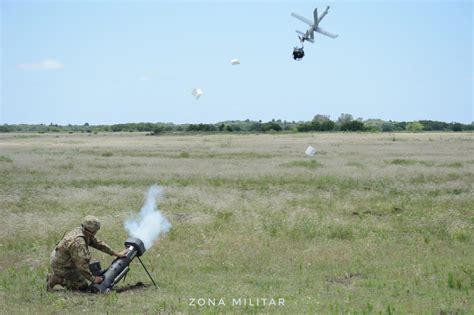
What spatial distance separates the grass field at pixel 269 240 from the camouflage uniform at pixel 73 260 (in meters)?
0.31

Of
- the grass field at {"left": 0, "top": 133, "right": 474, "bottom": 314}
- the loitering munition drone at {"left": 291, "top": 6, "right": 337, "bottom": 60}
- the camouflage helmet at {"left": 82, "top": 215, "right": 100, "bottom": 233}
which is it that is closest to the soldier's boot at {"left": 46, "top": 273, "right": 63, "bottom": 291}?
the grass field at {"left": 0, "top": 133, "right": 474, "bottom": 314}

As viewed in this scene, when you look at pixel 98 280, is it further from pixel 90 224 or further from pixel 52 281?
pixel 90 224

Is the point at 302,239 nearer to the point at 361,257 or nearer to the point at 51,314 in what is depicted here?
the point at 361,257

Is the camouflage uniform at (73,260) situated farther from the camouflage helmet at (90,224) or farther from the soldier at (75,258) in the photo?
the camouflage helmet at (90,224)

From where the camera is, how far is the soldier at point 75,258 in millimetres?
11016

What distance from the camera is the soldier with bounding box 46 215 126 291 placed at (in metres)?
11.0

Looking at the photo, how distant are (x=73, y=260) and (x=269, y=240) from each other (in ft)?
22.3

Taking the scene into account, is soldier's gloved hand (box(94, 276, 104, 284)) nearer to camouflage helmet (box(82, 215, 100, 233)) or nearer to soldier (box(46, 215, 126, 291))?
soldier (box(46, 215, 126, 291))

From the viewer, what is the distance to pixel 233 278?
1266 cm

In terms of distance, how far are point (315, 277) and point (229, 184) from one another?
16.8 meters

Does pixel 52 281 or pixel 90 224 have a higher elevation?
pixel 90 224

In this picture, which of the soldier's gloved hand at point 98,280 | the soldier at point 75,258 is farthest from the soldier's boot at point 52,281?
the soldier's gloved hand at point 98,280

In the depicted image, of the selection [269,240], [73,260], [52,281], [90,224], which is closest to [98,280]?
[73,260]

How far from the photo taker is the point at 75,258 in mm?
11000
